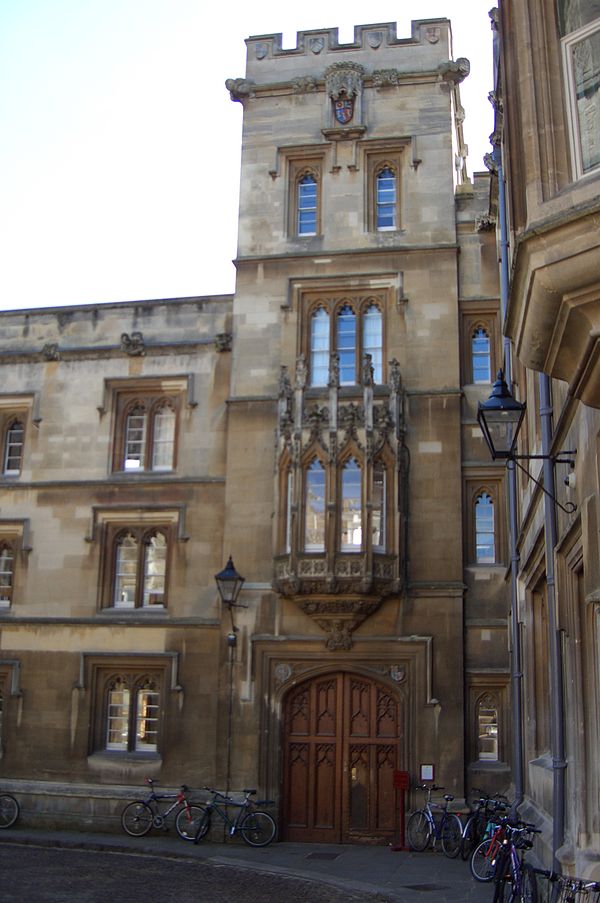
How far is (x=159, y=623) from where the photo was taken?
1919cm

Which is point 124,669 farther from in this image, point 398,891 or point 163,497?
point 398,891

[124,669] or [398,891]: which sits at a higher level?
[124,669]

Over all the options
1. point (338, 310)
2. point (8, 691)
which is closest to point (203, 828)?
point (8, 691)

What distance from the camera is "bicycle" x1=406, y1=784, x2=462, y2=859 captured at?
52.4 ft

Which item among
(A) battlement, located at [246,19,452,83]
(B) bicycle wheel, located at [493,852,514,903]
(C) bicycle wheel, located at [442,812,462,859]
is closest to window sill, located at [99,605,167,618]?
(C) bicycle wheel, located at [442,812,462,859]

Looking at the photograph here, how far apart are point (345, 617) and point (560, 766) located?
856 centimetres

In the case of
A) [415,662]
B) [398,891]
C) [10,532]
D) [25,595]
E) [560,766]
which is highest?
[10,532]

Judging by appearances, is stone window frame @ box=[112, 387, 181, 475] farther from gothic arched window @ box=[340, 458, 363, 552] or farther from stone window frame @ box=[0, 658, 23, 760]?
stone window frame @ box=[0, 658, 23, 760]

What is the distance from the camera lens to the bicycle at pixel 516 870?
9.52 m

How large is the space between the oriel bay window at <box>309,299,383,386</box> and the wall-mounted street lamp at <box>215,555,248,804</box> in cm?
403

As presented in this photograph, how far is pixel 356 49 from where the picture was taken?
21078 mm

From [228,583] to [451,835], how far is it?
5.61 metres

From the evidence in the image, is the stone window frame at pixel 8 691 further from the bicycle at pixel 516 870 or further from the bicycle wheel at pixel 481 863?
the bicycle at pixel 516 870

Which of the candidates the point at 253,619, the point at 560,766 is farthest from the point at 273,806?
the point at 560,766
